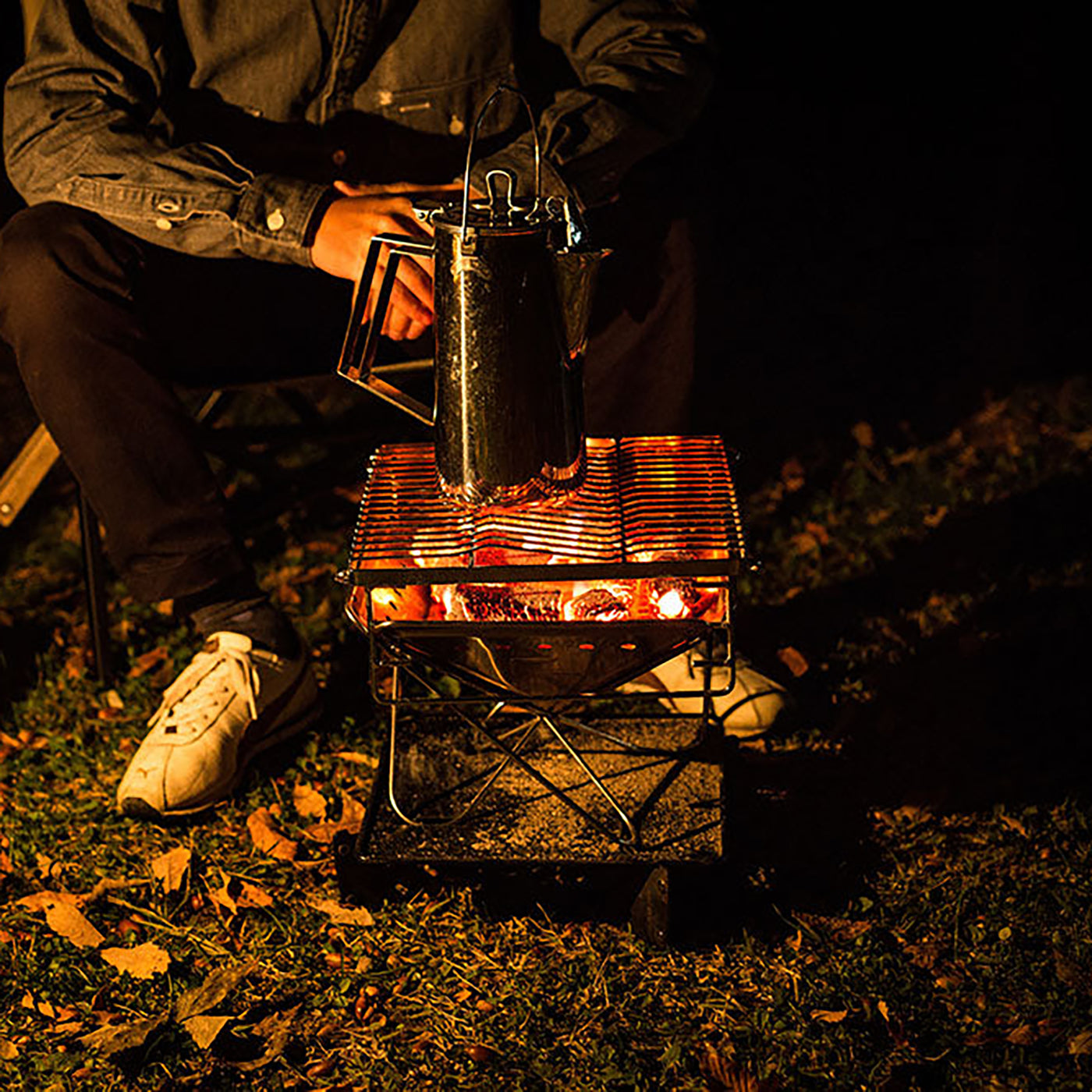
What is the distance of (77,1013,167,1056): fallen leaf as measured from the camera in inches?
93.7

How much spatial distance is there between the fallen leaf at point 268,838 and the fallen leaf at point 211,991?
0.30 m

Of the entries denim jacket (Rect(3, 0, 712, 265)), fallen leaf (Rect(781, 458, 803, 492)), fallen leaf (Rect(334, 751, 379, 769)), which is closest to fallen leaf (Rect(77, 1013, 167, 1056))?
fallen leaf (Rect(334, 751, 379, 769))

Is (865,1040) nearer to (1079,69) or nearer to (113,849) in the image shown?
(113,849)

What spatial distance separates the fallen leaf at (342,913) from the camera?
2658 mm

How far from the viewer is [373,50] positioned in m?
3.11

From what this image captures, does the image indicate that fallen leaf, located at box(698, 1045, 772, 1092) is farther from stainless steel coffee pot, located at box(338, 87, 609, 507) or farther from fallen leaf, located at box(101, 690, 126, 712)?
fallen leaf, located at box(101, 690, 126, 712)

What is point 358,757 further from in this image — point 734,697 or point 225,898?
point 734,697

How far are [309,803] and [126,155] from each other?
4.56 ft

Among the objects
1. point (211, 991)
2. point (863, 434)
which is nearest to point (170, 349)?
point (211, 991)

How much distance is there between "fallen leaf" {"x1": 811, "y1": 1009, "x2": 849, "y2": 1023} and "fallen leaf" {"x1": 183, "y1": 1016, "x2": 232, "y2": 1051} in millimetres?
1018

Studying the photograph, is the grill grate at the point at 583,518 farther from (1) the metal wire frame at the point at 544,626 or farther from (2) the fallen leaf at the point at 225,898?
(2) the fallen leaf at the point at 225,898

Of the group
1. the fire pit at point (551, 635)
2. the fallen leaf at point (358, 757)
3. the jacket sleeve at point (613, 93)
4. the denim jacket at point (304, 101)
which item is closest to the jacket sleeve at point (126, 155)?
the denim jacket at point (304, 101)

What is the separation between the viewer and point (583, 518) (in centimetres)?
231

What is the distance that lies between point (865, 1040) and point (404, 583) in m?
1.10
